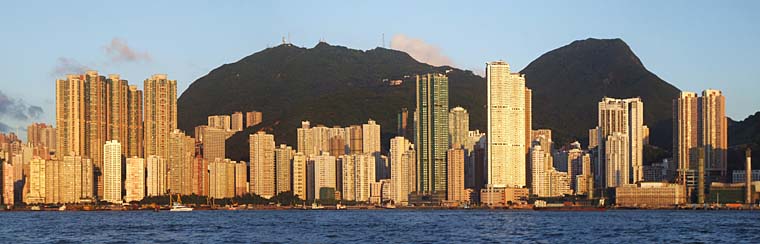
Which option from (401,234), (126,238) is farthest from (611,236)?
(126,238)

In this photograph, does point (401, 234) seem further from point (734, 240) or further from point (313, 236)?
point (734, 240)

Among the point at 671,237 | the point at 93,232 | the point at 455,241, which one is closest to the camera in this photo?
the point at 455,241

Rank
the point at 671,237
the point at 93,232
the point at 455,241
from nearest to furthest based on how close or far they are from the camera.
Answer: the point at 455,241, the point at 671,237, the point at 93,232

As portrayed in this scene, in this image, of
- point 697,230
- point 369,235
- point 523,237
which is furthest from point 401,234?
point 697,230

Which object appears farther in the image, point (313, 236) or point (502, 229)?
point (502, 229)

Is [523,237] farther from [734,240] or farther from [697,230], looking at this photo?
[697,230]

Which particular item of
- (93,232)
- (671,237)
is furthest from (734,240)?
(93,232)

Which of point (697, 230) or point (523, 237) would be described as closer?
point (523, 237)
